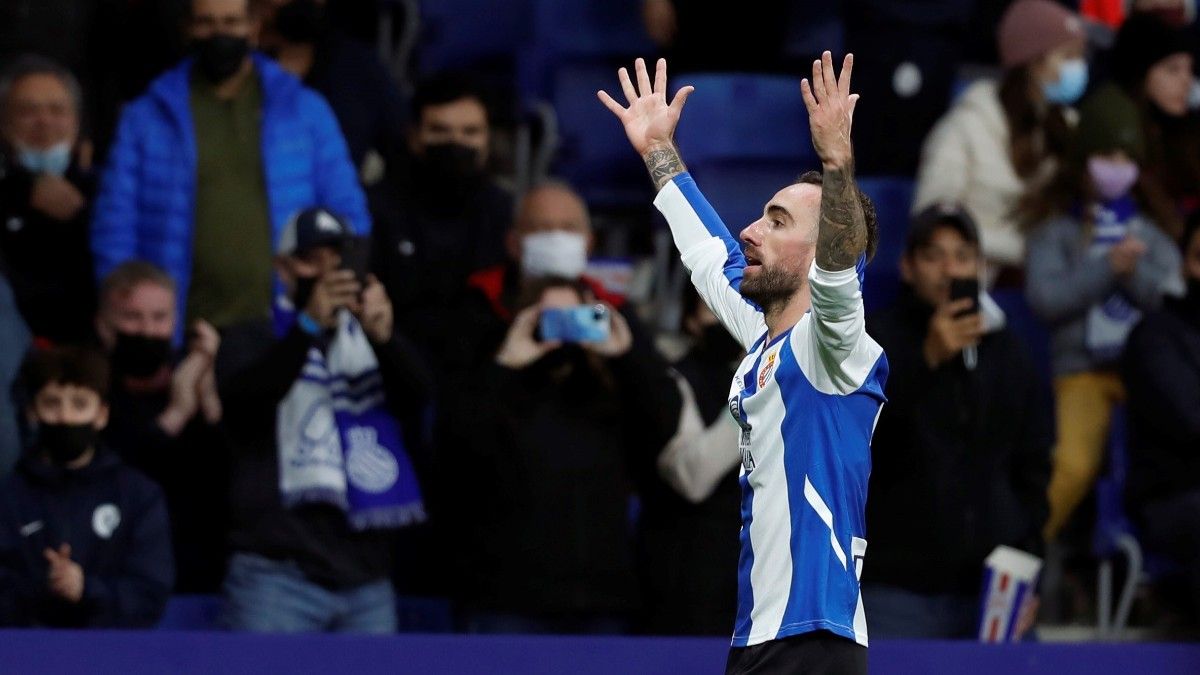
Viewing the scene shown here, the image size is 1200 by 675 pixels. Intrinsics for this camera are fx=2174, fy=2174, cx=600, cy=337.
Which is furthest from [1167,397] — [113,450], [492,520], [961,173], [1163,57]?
[113,450]

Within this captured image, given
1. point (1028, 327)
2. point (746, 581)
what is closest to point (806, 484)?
point (746, 581)

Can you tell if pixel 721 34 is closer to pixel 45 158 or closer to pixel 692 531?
pixel 692 531

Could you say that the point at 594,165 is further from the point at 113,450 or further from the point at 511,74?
the point at 113,450

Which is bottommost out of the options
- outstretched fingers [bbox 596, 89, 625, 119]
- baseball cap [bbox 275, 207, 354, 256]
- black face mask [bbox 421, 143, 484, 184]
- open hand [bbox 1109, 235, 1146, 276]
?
baseball cap [bbox 275, 207, 354, 256]

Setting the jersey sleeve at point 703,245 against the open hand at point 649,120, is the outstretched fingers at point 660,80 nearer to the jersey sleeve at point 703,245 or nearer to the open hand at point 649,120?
the open hand at point 649,120

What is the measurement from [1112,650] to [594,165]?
3.67 meters

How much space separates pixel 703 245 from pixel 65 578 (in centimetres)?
237

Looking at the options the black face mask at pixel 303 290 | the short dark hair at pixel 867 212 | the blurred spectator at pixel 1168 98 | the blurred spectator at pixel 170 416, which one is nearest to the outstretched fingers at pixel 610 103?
the short dark hair at pixel 867 212

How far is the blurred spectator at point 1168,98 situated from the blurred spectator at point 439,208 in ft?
8.87

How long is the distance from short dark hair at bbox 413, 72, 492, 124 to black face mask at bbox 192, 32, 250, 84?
25.1 inches

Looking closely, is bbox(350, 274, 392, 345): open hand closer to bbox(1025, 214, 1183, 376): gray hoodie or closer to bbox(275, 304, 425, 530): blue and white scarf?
bbox(275, 304, 425, 530): blue and white scarf

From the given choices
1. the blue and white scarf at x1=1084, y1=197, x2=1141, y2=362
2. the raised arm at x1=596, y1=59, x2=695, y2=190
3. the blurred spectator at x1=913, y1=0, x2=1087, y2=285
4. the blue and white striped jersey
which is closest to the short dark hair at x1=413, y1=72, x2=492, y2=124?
the blurred spectator at x1=913, y1=0, x2=1087, y2=285

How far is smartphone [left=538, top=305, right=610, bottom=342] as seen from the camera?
6812mm

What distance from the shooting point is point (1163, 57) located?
28.7ft
